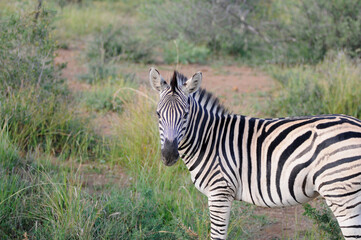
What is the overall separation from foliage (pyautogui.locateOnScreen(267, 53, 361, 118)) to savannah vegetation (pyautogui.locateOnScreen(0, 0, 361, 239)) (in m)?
0.03

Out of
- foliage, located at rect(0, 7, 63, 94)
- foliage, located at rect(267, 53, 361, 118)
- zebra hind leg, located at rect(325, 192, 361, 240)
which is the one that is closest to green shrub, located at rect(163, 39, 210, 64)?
foliage, located at rect(267, 53, 361, 118)

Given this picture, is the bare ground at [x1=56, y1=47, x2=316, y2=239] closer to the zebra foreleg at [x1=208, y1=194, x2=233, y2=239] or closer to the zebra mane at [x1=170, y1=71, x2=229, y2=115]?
the zebra mane at [x1=170, y1=71, x2=229, y2=115]

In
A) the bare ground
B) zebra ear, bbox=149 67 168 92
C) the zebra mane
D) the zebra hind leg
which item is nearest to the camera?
the zebra hind leg

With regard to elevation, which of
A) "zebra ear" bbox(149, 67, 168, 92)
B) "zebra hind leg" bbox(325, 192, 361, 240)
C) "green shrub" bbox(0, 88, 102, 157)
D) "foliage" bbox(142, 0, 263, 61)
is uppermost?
"foliage" bbox(142, 0, 263, 61)

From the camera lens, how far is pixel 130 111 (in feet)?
22.5

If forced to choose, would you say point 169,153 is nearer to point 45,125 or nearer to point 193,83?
point 193,83

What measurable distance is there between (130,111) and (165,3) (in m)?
8.31

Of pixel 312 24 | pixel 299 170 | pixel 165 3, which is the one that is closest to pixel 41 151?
pixel 299 170

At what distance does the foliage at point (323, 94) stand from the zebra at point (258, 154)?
12.7ft

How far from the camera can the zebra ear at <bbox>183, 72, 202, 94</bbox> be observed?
12.6 ft

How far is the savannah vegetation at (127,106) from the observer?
4.35 meters

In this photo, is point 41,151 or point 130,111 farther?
point 130,111

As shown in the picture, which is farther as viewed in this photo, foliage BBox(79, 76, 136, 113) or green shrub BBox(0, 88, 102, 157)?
foliage BBox(79, 76, 136, 113)

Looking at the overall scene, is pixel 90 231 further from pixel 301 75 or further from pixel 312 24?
pixel 312 24
